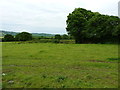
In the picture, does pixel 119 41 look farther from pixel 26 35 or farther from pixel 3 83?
pixel 26 35

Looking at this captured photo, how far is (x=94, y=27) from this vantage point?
3684 cm

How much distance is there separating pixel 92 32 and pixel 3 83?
3326 cm

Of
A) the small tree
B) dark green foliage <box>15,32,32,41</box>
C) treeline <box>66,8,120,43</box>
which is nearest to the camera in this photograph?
treeline <box>66,8,120,43</box>

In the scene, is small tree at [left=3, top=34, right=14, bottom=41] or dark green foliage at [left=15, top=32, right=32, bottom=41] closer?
dark green foliage at [left=15, top=32, right=32, bottom=41]

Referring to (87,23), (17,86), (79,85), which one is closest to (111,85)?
(79,85)

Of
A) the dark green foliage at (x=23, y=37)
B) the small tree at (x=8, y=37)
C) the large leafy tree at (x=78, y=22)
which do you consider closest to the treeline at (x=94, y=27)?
the large leafy tree at (x=78, y=22)

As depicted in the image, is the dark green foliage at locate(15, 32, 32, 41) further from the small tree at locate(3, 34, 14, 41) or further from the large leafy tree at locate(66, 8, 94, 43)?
the large leafy tree at locate(66, 8, 94, 43)

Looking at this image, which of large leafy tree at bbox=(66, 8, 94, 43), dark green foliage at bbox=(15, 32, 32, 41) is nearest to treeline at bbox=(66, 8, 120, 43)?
large leafy tree at bbox=(66, 8, 94, 43)

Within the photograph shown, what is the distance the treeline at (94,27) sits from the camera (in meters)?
33.9

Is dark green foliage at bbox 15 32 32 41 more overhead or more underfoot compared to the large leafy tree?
more underfoot

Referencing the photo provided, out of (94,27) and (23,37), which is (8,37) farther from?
(94,27)

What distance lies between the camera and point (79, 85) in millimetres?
5895

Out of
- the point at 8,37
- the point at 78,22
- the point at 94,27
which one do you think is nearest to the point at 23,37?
the point at 8,37

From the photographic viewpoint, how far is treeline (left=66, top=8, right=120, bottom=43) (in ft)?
111
